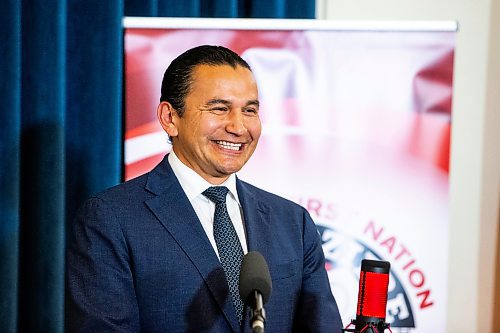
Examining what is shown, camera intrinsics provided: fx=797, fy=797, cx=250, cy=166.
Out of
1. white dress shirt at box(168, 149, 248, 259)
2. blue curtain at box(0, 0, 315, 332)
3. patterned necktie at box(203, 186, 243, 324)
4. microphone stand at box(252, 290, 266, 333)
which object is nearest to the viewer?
microphone stand at box(252, 290, 266, 333)

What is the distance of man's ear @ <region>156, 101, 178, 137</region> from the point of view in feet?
6.92

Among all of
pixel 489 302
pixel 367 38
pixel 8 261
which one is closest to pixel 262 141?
pixel 367 38

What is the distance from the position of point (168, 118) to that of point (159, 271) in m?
0.43

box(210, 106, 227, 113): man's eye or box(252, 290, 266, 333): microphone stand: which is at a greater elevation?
box(210, 106, 227, 113): man's eye

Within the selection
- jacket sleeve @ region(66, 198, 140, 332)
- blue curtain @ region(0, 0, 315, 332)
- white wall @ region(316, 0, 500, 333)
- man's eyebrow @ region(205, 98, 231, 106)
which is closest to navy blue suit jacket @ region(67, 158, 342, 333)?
jacket sleeve @ region(66, 198, 140, 332)

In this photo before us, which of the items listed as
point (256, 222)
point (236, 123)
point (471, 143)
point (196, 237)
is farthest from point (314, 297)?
point (471, 143)

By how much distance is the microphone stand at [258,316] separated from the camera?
1.31 metres

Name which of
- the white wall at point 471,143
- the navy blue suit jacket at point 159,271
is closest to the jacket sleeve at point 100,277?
the navy blue suit jacket at point 159,271

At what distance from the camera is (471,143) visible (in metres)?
3.29

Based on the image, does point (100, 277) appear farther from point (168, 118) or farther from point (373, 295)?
point (373, 295)

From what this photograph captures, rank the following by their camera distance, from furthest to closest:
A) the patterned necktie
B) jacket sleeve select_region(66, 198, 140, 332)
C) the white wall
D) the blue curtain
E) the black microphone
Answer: the white wall < the blue curtain < the patterned necktie < jacket sleeve select_region(66, 198, 140, 332) < the black microphone

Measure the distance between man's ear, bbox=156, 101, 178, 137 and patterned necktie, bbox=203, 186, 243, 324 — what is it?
18cm

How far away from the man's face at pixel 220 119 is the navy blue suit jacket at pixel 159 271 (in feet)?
0.36

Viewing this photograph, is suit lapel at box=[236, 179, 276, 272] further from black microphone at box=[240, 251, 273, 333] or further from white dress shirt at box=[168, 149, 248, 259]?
black microphone at box=[240, 251, 273, 333]
